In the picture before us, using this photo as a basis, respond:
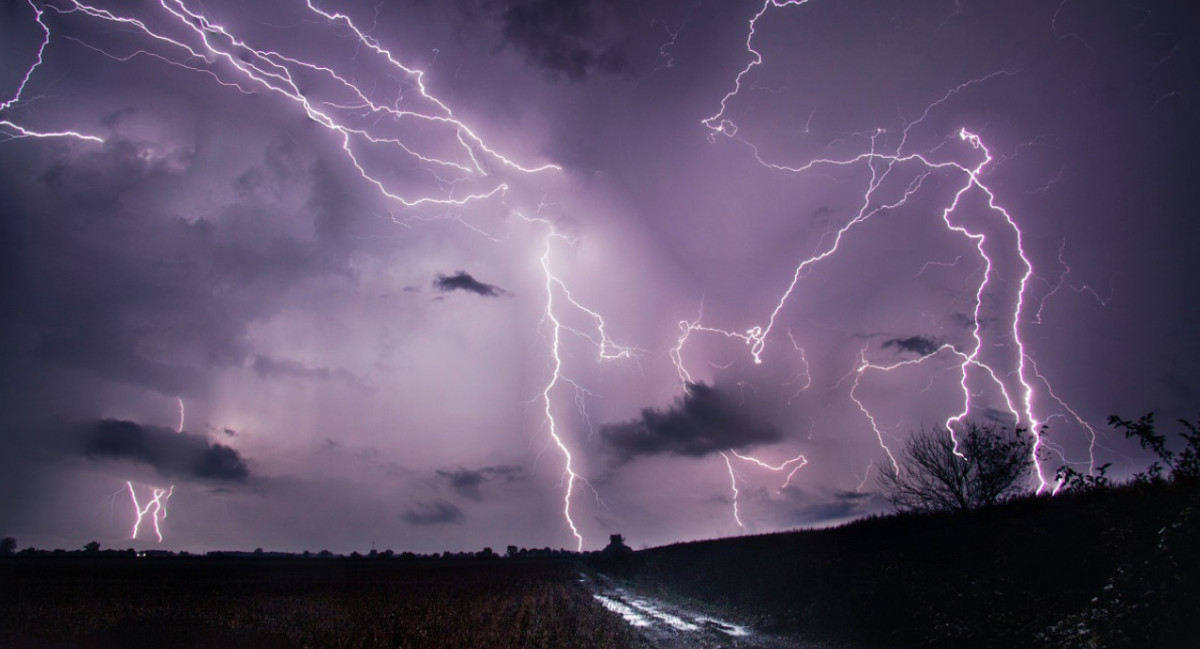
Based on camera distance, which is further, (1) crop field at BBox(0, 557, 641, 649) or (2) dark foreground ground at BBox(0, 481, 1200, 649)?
(1) crop field at BBox(0, 557, 641, 649)

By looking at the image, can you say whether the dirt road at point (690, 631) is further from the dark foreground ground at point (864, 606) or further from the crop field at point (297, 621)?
the crop field at point (297, 621)

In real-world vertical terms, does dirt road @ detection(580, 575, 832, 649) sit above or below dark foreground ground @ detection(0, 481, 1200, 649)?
below

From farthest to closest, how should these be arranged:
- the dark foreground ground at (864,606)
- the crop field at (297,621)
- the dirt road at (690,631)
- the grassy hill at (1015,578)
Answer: the dirt road at (690,631) < the crop field at (297,621) < the dark foreground ground at (864,606) < the grassy hill at (1015,578)

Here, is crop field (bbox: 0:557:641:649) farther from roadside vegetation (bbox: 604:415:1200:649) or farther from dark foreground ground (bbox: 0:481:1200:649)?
roadside vegetation (bbox: 604:415:1200:649)

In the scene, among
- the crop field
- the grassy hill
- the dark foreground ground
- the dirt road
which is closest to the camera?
the grassy hill

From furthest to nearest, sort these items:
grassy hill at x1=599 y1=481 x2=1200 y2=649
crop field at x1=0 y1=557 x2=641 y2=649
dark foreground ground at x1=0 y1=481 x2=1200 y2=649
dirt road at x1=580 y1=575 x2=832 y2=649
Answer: dirt road at x1=580 y1=575 x2=832 y2=649 < crop field at x1=0 y1=557 x2=641 y2=649 < dark foreground ground at x1=0 y1=481 x2=1200 y2=649 < grassy hill at x1=599 y1=481 x2=1200 y2=649

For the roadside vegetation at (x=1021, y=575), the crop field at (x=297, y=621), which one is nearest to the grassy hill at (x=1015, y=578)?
the roadside vegetation at (x=1021, y=575)

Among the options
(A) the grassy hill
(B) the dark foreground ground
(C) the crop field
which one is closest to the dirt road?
(B) the dark foreground ground

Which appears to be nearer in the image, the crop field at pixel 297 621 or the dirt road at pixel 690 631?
the crop field at pixel 297 621

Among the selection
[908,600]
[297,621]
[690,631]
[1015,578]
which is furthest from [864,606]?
[297,621]

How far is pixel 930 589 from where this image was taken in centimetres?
1125

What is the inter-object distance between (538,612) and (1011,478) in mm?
17322

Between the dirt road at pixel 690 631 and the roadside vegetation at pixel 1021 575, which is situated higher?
the roadside vegetation at pixel 1021 575

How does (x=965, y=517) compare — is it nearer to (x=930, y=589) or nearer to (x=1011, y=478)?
(x=930, y=589)
